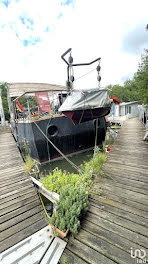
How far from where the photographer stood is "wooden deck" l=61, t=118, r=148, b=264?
1.90 meters

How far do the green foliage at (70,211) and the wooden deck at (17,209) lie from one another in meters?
0.53

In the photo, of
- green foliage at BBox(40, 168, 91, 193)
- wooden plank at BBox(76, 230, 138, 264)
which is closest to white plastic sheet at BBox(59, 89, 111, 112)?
green foliage at BBox(40, 168, 91, 193)

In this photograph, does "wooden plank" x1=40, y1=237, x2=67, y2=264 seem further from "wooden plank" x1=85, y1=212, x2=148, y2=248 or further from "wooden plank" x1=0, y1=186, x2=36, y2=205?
"wooden plank" x1=0, y1=186, x2=36, y2=205

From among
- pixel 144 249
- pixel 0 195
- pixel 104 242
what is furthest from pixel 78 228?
pixel 0 195

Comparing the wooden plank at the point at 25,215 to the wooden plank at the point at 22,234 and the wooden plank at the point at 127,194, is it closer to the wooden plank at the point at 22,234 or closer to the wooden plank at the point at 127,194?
the wooden plank at the point at 22,234

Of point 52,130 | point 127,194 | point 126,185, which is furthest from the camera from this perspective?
point 52,130

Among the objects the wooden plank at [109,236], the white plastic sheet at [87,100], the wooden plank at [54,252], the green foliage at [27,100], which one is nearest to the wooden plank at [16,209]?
the wooden plank at [54,252]

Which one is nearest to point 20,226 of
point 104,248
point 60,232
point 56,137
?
point 60,232

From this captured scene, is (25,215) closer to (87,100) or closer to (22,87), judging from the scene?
(87,100)

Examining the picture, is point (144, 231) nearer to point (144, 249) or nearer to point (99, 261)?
point (144, 249)

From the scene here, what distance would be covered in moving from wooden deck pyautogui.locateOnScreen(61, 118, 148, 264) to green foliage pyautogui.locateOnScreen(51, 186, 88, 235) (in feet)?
0.69

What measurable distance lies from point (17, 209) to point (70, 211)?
1505mm

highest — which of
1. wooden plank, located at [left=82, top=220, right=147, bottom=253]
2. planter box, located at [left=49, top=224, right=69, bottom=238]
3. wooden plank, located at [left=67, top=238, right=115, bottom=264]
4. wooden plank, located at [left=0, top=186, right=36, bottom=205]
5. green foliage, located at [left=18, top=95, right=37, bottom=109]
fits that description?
green foliage, located at [left=18, top=95, right=37, bottom=109]

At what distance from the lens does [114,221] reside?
2381 mm
